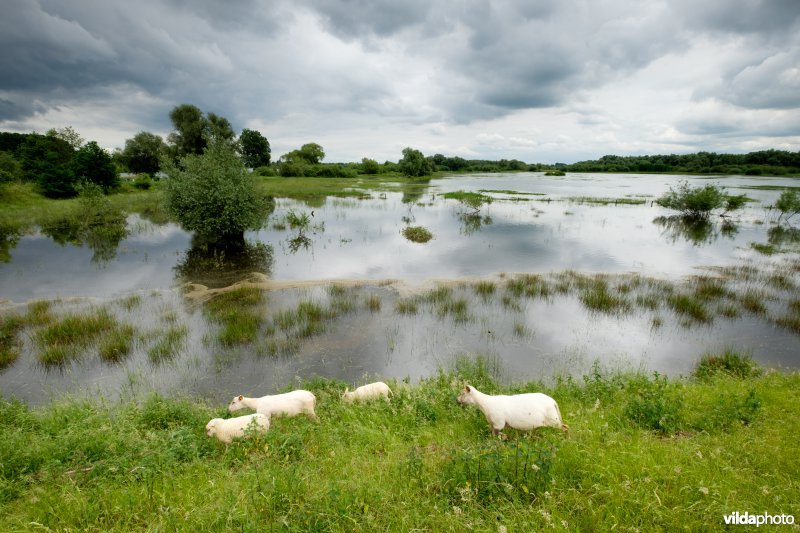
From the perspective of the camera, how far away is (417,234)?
31.5 metres

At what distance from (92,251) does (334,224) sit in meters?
20.0

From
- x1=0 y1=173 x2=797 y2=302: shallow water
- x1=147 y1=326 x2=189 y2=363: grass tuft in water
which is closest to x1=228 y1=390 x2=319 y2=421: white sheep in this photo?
x1=147 y1=326 x2=189 y2=363: grass tuft in water

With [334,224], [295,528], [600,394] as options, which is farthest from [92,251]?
[600,394]

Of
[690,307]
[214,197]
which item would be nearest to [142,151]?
[214,197]

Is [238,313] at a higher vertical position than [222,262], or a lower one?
lower

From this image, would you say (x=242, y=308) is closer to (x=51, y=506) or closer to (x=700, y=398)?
(x=51, y=506)

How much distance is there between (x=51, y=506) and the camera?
436 centimetres

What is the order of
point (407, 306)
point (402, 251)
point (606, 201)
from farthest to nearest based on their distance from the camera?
point (606, 201) < point (402, 251) < point (407, 306)

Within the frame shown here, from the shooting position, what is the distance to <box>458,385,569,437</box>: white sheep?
6.37 meters

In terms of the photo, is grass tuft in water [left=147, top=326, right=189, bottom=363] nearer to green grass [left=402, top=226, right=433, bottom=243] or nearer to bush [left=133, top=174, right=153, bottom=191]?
green grass [left=402, top=226, right=433, bottom=243]

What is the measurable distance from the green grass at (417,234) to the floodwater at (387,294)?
0.78 m

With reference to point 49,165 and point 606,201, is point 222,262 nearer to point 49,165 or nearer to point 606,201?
point 49,165

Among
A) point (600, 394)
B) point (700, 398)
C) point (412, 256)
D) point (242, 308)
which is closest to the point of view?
point (700, 398)

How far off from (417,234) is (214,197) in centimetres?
1697
